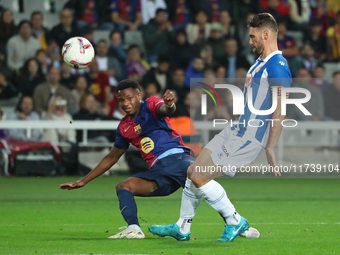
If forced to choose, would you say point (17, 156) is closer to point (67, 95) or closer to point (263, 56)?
point (67, 95)

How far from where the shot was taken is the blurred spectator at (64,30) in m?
14.6

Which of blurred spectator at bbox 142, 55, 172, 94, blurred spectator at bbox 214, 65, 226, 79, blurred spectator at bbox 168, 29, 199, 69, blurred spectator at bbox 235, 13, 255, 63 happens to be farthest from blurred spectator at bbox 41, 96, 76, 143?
blurred spectator at bbox 235, 13, 255, 63

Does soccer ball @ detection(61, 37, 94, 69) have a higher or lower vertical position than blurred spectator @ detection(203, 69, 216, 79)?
higher

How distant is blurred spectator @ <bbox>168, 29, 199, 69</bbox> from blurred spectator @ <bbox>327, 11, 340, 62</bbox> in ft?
13.4

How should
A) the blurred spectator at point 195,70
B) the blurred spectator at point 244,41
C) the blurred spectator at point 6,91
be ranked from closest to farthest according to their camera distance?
the blurred spectator at point 6,91
the blurred spectator at point 195,70
the blurred spectator at point 244,41

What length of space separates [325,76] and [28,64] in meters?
7.65

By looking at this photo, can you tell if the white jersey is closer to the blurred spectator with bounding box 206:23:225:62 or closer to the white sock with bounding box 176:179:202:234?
the white sock with bounding box 176:179:202:234

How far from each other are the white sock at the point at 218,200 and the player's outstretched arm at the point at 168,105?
0.78 meters

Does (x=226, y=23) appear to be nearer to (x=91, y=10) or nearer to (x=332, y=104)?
(x=91, y=10)

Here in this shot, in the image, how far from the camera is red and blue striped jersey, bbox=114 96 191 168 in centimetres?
590

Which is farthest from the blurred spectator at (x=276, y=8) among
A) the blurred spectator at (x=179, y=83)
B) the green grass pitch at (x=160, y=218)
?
the green grass pitch at (x=160, y=218)

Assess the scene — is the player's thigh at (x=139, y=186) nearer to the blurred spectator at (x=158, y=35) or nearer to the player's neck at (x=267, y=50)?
the player's neck at (x=267, y=50)

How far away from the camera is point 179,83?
→ 542 inches

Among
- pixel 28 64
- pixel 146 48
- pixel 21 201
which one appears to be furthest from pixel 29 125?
pixel 146 48
